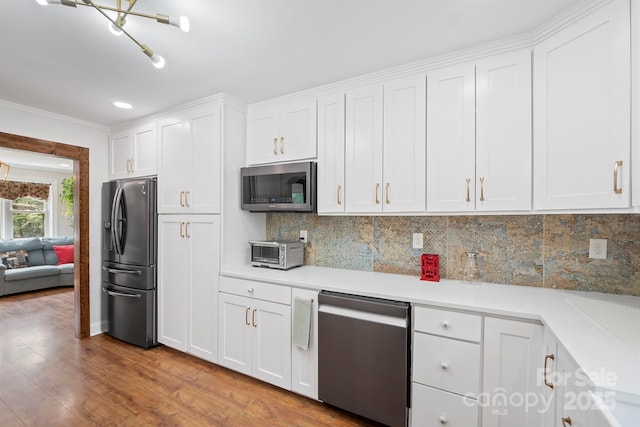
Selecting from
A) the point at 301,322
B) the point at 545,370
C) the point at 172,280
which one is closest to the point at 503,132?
the point at 545,370

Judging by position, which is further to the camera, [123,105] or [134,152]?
[134,152]

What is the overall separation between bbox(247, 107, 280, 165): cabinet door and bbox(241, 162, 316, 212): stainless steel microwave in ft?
0.41

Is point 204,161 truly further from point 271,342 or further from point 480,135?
point 480,135

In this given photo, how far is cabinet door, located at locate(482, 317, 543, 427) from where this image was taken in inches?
56.6

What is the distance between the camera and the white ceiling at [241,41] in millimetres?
1518

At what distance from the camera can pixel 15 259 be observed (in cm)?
528

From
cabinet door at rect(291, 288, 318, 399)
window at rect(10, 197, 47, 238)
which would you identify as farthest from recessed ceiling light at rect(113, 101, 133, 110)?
window at rect(10, 197, 47, 238)

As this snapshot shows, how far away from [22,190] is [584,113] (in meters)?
9.16

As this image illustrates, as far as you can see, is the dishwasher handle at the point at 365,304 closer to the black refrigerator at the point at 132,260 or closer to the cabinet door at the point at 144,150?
the black refrigerator at the point at 132,260

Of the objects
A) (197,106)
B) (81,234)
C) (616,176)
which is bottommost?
(81,234)

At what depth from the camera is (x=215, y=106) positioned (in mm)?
2605

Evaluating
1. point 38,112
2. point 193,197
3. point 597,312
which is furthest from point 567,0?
point 38,112

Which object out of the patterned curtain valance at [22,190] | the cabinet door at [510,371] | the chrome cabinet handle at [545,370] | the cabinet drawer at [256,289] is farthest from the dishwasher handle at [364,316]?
the patterned curtain valance at [22,190]

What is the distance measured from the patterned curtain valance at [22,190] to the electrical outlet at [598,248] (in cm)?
927
